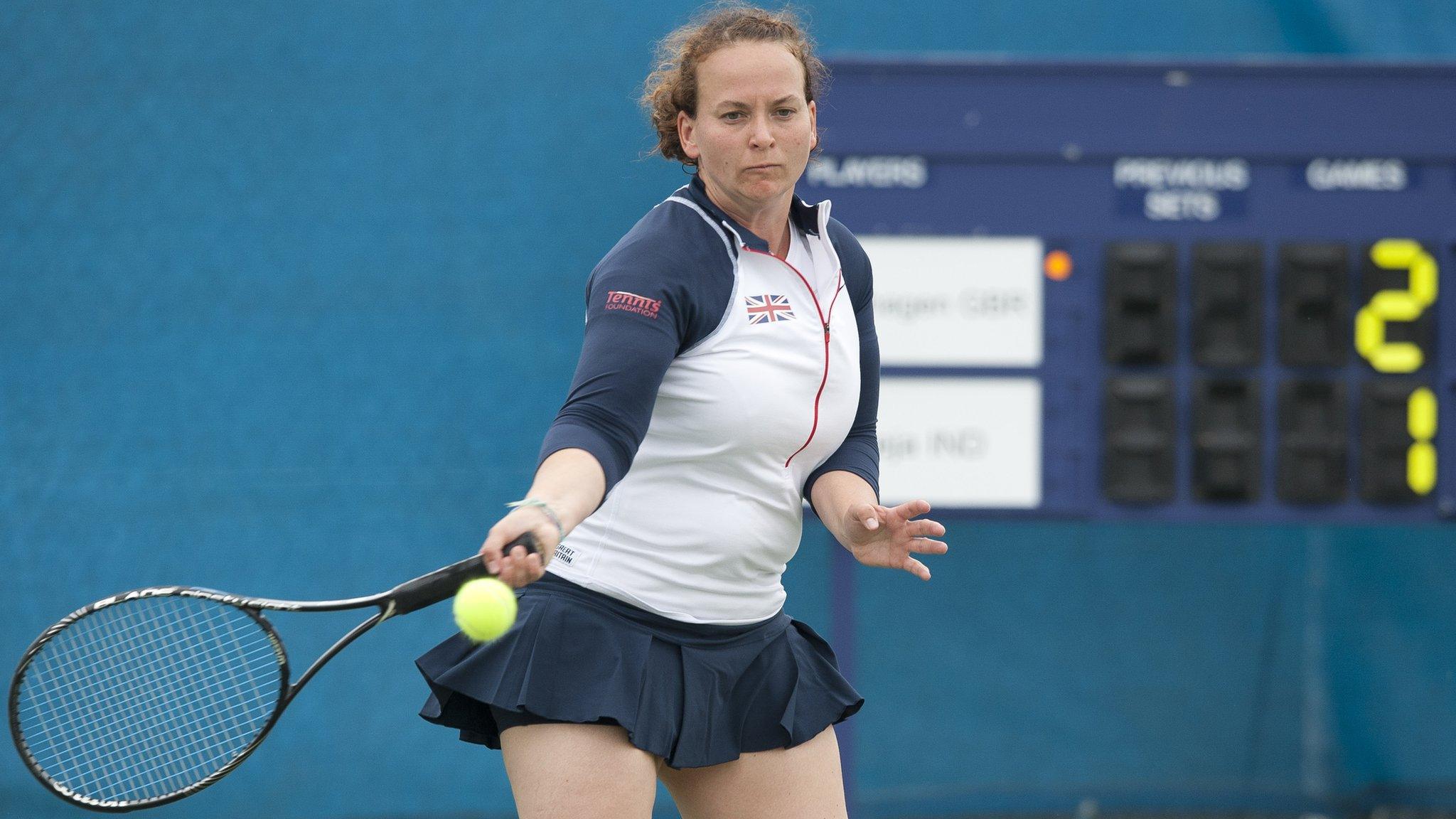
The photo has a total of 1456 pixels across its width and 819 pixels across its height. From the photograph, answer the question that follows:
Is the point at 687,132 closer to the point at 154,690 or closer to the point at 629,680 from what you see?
the point at 629,680

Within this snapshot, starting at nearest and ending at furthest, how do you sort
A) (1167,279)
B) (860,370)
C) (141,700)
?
(860,370)
(141,700)
(1167,279)

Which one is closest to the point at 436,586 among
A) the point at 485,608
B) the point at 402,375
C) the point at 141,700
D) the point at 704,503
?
the point at 485,608

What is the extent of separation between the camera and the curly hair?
2.08 m

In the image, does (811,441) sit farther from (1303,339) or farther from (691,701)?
(1303,339)

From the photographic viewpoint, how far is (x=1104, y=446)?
3.97 metres

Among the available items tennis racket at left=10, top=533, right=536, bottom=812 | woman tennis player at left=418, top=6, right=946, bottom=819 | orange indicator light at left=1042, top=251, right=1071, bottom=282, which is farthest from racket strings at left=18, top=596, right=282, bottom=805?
orange indicator light at left=1042, top=251, right=1071, bottom=282

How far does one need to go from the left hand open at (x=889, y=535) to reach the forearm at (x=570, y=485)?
38 centimetres

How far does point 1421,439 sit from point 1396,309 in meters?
0.34

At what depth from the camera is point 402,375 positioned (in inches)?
182

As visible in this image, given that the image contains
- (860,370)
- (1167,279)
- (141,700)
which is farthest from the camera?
(1167,279)

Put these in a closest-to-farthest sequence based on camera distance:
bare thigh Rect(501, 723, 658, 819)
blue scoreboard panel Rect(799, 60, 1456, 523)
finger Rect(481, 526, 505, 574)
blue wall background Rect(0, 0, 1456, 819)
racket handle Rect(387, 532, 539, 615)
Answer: finger Rect(481, 526, 505, 574) → racket handle Rect(387, 532, 539, 615) → bare thigh Rect(501, 723, 658, 819) → blue scoreboard panel Rect(799, 60, 1456, 523) → blue wall background Rect(0, 0, 1456, 819)

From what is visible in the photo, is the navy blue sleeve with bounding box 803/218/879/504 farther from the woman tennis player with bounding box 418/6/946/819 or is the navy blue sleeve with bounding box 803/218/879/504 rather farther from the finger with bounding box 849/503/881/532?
the finger with bounding box 849/503/881/532

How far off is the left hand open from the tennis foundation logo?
39 centimetres

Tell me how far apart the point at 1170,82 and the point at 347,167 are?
2325mm
